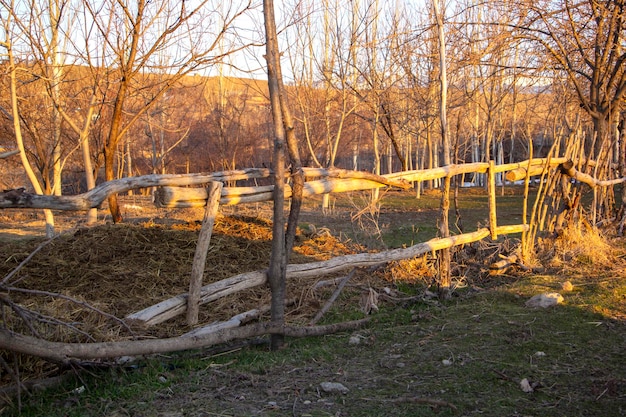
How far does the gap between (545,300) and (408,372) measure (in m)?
2.08

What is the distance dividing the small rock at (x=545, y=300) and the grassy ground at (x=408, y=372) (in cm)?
9

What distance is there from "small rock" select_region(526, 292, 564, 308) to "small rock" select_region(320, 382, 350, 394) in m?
2.50

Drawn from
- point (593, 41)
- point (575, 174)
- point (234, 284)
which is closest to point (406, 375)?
point (234, 284)

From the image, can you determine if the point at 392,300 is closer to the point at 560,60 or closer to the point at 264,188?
the point at 264,188

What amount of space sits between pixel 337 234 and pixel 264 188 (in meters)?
6.97

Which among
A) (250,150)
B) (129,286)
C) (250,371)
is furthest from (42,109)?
(250,150)

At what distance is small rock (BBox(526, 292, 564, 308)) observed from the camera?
15.8ft

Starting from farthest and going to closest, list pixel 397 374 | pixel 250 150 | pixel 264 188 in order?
A: pixel 250 150 → pixel 264 188 → pixel 397 374

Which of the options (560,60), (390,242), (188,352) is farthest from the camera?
(390,242)

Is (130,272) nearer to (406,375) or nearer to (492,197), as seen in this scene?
(406,375)

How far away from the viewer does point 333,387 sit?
3.19m

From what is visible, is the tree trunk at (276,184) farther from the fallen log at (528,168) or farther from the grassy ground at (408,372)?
the fallen log at (528,168)

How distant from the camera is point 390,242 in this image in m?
10.1

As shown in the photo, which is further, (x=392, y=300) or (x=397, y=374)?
(x=392, y=300)
